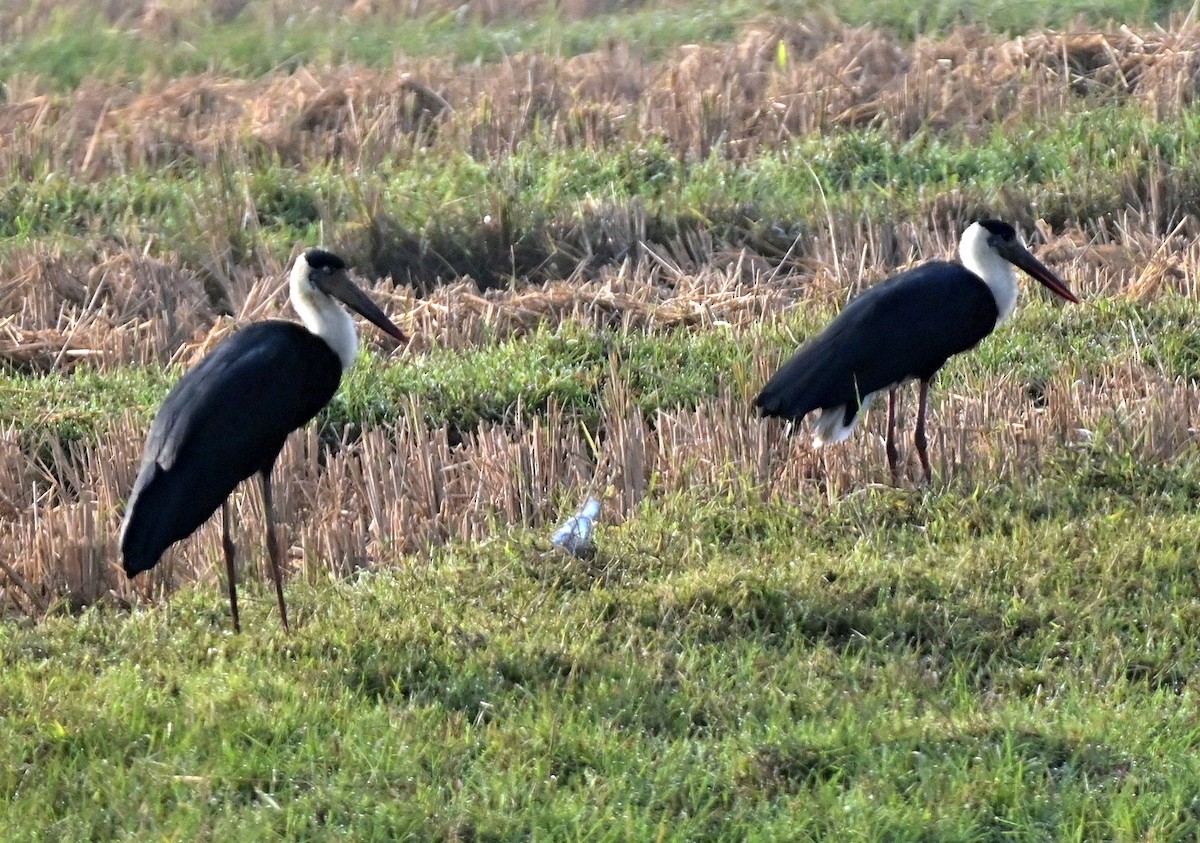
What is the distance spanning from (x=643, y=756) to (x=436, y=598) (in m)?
1.20

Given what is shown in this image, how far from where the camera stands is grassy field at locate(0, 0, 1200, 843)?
408 centimetres

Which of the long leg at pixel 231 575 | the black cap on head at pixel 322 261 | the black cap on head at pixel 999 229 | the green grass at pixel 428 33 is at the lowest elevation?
the green grass at pixel 428 33

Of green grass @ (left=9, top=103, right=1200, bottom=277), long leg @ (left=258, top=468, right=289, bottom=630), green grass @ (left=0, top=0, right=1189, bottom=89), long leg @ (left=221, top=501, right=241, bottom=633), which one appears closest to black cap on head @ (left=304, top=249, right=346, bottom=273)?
long leg @ (left=258, top=468, right=289, bottom=630)

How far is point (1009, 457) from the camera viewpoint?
19.2ft

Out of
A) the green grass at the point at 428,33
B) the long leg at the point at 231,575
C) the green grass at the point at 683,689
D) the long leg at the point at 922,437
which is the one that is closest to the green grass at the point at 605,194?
the green grass at the point at 428,33

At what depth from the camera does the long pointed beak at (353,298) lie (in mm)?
5516

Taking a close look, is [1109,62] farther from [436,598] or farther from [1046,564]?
[436,598]

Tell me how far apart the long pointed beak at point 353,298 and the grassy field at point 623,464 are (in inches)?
27.9

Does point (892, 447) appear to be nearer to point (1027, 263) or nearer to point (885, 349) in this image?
point (885, 349)

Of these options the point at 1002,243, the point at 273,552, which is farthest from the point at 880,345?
the point at 273,552

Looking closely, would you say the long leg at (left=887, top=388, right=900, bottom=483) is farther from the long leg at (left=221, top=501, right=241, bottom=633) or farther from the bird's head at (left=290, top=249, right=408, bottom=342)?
the long leg at (left=221, top=501, right=241, bottom=633)

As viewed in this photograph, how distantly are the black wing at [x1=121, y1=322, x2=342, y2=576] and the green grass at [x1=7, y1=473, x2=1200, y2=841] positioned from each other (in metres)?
0.39

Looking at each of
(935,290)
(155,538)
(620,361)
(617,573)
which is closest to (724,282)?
(620,361)

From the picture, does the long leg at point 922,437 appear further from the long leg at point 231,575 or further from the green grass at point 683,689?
the long leg at point 231,575
